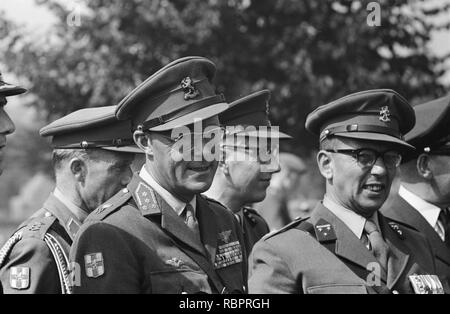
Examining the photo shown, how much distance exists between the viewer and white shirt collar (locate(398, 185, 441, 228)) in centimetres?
599

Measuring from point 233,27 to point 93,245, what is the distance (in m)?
10.3

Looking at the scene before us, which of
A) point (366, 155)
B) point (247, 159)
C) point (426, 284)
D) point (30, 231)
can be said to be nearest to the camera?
point (426, 284)

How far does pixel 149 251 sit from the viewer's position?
421 cm

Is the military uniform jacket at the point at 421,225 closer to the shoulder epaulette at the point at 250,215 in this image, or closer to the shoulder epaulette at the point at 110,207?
the shoulder epaulette at the point at 250,215

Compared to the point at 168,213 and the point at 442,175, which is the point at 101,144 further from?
the point at 442,175

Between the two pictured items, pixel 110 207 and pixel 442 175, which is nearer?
pixel 110 207

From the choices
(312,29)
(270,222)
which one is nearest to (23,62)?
(312,29)

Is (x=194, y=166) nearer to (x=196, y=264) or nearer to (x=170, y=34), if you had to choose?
(x=196, y=264)

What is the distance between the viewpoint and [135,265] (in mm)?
4137

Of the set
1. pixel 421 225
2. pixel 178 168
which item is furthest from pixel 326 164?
pixel 421 225

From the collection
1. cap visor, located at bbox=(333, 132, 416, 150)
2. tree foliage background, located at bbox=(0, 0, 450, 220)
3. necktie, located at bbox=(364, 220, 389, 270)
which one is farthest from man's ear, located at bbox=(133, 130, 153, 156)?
tree foliage background, located at bbox=(0, 0, 450, 220)

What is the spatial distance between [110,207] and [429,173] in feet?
8.67

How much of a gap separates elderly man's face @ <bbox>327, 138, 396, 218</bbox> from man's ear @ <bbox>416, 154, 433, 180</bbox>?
4.95 feet

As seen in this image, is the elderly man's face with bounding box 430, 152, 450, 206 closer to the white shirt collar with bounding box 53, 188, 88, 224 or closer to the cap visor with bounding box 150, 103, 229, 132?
the cap visor with bounding box 150, 103, 229, 132
